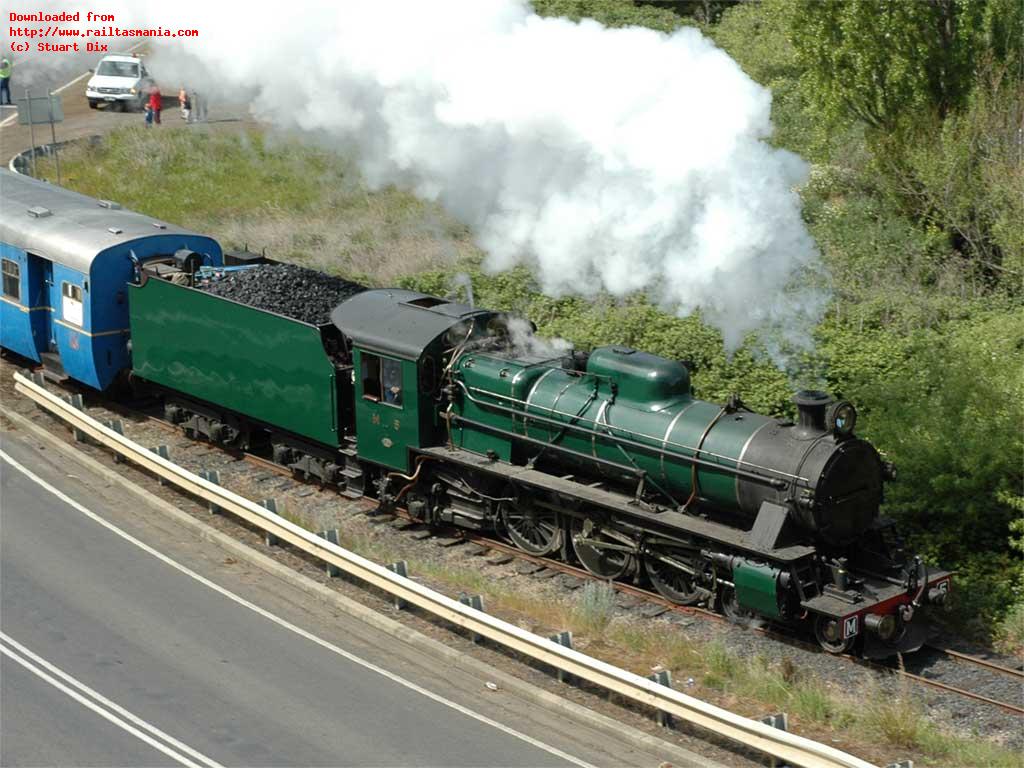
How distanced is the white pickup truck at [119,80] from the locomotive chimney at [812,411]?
31941 millimetres

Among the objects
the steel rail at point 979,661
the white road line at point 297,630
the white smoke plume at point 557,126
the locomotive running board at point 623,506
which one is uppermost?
the white smoke plume at point 557,126

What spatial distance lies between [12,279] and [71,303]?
2054 millimetres

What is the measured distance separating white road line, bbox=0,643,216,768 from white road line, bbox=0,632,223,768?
60 millimetres

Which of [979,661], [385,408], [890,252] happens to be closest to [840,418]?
[979,661]

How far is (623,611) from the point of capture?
1430 cm

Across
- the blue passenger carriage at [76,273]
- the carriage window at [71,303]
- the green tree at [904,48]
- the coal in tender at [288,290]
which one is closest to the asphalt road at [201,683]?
the coal in tender at [288,290]

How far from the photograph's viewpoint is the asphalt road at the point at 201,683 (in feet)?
36.0

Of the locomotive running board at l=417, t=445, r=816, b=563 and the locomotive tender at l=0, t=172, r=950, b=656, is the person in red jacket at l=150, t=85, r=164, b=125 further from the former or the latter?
the locomotive running board at l=417, t=445, r=816, b=563

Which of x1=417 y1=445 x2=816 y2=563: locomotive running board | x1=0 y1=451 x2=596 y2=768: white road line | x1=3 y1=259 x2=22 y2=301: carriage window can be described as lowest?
x1=0 y1=451 x2=596 y2=768: white road line

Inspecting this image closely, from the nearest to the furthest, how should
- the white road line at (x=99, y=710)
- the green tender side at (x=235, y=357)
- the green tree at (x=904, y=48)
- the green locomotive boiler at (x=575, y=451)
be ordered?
the white road line at (x=99, y=710)
the green locomotive boiler at (x=575, y=451)
the green tender side at (x=235, y=357)
the green tree at (x=904, y=48)

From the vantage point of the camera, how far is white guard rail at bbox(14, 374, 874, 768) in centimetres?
1031

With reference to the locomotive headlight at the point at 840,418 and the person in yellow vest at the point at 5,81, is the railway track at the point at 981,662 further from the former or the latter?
the person in yellow vest at the point at 5,81

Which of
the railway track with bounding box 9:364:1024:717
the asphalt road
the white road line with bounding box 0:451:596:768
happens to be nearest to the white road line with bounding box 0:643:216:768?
the asphalt road

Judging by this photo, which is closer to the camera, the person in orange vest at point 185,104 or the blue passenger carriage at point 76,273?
the blue passenger carriage at point 76,273
